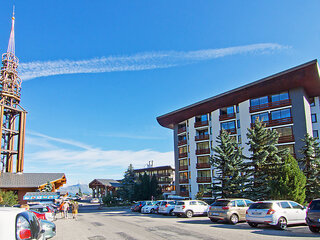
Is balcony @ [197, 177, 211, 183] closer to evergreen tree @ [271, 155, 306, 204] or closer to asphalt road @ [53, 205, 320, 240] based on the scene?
evergreen tree @ [271, 155, 306, 204]

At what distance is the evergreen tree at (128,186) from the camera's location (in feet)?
176

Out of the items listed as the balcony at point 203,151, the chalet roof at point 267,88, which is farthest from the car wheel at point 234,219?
the balcony at point 203,151

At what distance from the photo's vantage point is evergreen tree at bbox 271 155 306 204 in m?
22.4

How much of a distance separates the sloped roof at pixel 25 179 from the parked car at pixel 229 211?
113 ft

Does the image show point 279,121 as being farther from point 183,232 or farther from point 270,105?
point 183,232

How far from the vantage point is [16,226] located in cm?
537

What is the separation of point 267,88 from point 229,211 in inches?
988

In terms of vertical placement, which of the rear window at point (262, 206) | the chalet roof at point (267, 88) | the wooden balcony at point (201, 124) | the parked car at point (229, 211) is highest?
the chalet roof at point (267, 88)

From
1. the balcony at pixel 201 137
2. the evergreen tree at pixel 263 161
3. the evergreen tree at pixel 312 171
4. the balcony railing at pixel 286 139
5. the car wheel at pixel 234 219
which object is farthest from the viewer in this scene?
the balcony at pixel 201 137

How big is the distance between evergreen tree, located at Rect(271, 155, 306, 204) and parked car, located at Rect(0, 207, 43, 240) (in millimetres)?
21321

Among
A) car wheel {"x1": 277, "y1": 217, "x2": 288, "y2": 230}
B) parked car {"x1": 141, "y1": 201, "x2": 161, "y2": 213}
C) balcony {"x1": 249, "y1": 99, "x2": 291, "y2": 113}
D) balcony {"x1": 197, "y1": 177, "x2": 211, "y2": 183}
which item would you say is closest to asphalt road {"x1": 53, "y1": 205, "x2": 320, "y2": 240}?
car wheel {"x1": 277, "y1": 217, "x2": 288, "y2": 230}

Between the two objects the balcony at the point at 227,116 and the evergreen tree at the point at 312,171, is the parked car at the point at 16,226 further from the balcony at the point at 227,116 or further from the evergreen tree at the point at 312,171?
the balcony at the point at 227,116

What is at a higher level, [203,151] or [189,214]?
[203,151]

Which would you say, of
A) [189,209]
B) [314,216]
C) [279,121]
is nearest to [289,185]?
[189,209]
